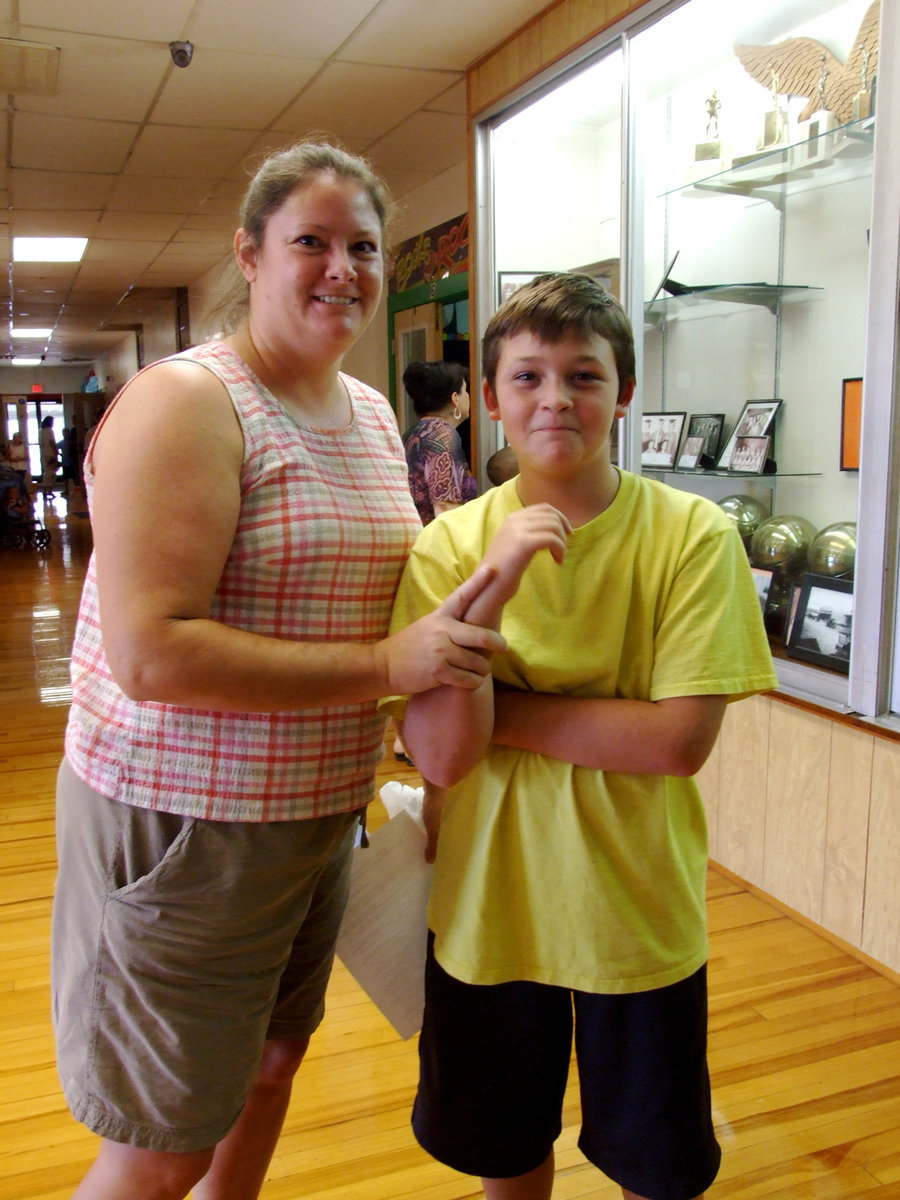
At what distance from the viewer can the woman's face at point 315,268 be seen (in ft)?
3.69

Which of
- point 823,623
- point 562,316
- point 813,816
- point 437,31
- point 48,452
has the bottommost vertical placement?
point 813,816

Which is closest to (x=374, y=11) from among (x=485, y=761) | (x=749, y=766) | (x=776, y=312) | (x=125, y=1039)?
(x=776, y=312)

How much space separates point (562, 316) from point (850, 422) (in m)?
2.03

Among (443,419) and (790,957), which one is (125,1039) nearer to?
(790,957)

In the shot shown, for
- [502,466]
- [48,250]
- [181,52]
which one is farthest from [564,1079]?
[48,250]

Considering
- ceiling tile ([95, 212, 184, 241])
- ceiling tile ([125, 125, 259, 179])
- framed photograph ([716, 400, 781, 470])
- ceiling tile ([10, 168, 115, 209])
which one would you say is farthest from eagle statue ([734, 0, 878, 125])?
ceiling tile ([95, 212, 184, 241])

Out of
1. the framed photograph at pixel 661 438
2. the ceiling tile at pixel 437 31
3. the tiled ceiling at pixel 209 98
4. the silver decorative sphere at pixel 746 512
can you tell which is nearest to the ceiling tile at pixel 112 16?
the tiled ceiling at pixel 209 98

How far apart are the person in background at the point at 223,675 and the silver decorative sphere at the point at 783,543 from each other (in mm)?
1914

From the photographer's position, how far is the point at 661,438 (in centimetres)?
340

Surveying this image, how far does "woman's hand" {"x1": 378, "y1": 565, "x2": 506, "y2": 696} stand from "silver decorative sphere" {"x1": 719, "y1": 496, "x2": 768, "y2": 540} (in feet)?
7.06

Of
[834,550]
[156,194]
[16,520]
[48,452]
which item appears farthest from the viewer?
[48,452]

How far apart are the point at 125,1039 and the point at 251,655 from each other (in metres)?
0.46

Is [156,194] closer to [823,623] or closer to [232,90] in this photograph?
[232,90]

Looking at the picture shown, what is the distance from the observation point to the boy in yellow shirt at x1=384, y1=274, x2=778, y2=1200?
110 cm
